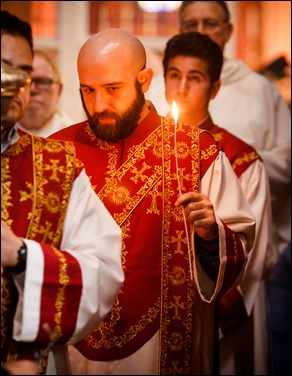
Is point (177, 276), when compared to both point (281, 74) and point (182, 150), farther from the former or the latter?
point (281, 74)

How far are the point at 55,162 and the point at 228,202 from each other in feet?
2.92

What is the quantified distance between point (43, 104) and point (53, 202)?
1.62 m

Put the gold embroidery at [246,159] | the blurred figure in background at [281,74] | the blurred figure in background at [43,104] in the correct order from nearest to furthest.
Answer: the blurred figure in background at [43,104] < the gold embroidery at [246,159] < the blurred figure in background at [281,74]

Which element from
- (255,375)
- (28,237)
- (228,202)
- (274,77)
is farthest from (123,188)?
(274,77)

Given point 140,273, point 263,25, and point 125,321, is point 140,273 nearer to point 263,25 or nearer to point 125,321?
point 125,321

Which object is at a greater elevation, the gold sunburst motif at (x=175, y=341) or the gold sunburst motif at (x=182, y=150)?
the gold sunburst motif at (x=182, y=150)

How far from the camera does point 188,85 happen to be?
13.4 feet

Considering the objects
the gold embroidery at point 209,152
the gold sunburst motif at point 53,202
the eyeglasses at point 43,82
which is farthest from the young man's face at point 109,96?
the eyeglasses at point 43,82

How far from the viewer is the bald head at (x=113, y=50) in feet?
10.8

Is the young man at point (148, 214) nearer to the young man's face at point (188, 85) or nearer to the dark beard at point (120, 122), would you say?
the dark beard at point (120, 122)

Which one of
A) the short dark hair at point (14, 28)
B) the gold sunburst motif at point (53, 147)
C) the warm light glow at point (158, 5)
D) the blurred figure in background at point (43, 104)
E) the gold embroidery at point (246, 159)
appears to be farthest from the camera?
the warm light glow at point (158, 5)

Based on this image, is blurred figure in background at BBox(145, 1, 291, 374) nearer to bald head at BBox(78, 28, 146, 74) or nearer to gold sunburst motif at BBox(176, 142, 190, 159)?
gold sunburst motif at BBox(176, 142, 190, 159)

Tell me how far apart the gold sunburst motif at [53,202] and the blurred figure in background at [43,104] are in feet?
4.55

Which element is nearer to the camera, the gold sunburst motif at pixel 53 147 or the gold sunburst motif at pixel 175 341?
the gold sunburst motif at pixel 53 147
